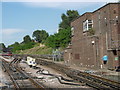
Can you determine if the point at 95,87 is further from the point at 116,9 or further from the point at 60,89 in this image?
the point at 116,9

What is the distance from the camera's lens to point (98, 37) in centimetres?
2966

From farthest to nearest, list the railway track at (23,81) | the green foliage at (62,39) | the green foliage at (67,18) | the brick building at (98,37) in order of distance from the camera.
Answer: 1. the green foliage at (67,18)
2. the green foliage at (62,39)
3. the brick building at (98,37)
4. the railway track at (23,81)

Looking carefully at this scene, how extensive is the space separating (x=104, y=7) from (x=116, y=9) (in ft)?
5.45

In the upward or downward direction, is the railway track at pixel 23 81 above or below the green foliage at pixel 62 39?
below

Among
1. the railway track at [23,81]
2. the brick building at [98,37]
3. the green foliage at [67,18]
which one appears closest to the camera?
the railway track at [23,81]

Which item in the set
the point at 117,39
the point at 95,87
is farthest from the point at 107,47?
the point at 95,87

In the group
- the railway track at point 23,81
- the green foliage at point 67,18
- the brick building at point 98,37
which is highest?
the green foliage at point 67,18

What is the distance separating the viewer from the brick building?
1065 inches

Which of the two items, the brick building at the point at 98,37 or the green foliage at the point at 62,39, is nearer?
the brick building at the point at 98,37

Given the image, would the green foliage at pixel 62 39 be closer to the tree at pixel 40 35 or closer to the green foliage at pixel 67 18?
the green foliage at pixel 67 18

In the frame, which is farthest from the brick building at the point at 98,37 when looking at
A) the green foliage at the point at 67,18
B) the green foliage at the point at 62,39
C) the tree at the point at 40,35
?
the tree at the point at 40,35

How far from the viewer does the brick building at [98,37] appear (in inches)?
1065

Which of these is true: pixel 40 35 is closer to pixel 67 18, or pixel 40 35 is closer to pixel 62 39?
pixel 67 18

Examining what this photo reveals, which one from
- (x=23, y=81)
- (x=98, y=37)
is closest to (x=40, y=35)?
(x=98, y=37)
